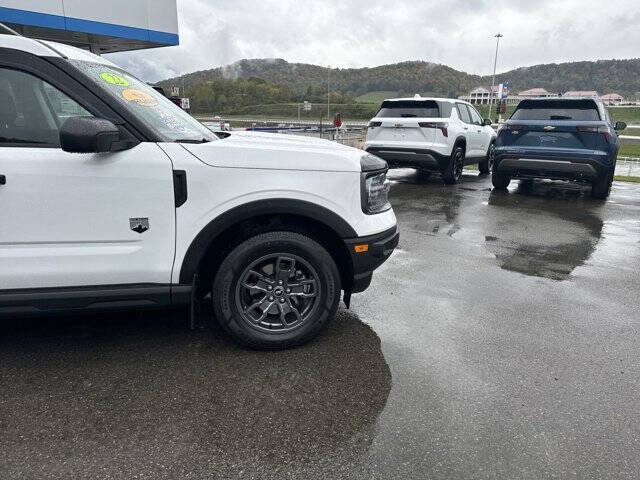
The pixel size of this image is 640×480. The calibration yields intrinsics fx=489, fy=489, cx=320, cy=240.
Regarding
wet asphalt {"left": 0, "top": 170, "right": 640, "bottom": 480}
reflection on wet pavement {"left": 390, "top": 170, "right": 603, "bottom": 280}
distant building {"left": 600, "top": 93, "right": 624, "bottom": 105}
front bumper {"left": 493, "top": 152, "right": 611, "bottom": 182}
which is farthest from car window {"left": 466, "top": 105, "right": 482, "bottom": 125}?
distant building {"left": 600, "top": 93, "right": 624, "bottom": 105}

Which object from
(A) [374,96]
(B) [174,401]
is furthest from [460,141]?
(A) [374,96]

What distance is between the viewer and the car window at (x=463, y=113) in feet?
34.9

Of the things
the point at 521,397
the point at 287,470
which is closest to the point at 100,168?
the point at 287,470

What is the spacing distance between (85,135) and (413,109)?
8321 millimetres

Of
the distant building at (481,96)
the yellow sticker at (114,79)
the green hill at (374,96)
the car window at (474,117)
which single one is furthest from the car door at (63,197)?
the distant building at (481,96)

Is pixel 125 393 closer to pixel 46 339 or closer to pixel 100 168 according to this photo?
pixel 46 339

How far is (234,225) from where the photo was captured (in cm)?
305

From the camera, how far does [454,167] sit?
10.4m

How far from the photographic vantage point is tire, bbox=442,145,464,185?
33.4ft

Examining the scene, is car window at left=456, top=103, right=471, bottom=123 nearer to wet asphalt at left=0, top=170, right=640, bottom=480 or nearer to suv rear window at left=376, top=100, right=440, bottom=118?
suv rear window at left=376, top=100, right=440, bottom=118

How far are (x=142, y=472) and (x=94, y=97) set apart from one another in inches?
78.7

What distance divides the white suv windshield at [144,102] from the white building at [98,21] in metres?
10.6

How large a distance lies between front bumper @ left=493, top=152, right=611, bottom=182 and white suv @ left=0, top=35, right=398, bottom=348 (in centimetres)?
617

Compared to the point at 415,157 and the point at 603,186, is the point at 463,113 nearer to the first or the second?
the point at 415,157
